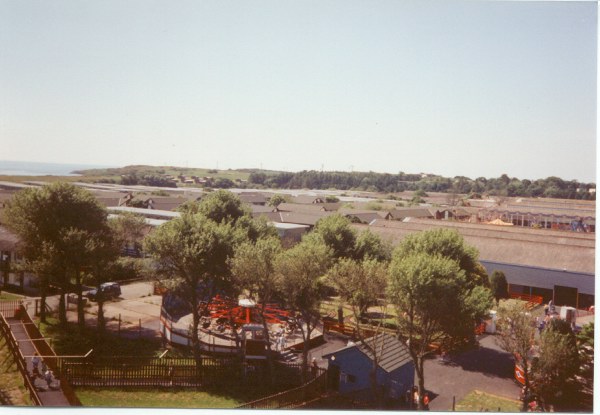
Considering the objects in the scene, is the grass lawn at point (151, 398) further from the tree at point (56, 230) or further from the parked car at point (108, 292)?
the parked car at point (108, 292)

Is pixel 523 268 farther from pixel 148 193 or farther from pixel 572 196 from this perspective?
pixel 148 193

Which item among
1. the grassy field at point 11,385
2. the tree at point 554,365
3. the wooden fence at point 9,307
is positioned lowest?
the grassy field at point 11,385

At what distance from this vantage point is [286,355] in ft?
47.4

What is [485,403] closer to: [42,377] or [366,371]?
[366,371]

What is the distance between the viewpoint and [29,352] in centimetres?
1237

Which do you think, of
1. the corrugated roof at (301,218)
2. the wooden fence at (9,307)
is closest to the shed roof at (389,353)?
the wooden fence at (9,307)

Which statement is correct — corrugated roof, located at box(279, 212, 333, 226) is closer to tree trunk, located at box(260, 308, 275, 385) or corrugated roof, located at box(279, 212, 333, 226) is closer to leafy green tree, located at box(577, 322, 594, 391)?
tree trunk, located at box(260, 308, 275, 385)

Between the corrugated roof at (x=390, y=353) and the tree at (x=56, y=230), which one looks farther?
the tree at (x=56, y=230)

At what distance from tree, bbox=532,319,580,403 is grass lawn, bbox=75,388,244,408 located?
6.99 metres

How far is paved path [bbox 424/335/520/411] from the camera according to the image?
1209 centimetres

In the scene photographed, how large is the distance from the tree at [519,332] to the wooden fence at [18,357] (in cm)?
1071

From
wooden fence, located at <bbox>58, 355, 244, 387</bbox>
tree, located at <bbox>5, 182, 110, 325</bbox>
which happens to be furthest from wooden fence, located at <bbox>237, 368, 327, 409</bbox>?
tree, located at <bbox>5, 182, 110, 325</bbox>

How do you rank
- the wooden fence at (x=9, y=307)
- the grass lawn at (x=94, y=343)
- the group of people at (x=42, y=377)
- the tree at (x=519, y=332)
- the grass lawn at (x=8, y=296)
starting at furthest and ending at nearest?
1. the grass lawn at (x=8, y=296)
2. the wooden fence at (x=9, y=307)
3. the grass lawn at (x=94, y=343)
4. the tree at (x=519, y=332)
5. the group of people at (x=42, y=377)

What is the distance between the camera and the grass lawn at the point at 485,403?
11188 mm
